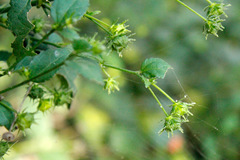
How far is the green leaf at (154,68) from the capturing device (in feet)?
2.12

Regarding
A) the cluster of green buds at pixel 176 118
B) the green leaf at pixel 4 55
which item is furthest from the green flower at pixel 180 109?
the green leaf at pixel 4 55

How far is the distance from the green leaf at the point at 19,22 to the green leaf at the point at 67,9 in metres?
0.11

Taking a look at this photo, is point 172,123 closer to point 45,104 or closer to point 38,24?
point 45,104

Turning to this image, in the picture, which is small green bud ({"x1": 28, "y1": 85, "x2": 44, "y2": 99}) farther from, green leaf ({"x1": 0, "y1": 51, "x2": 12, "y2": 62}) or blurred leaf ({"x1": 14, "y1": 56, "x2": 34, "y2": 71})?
green leaf ({"x1": 0, "y1": 51, "x2": 12, "y2": 62})

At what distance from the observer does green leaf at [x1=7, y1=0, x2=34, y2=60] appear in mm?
635

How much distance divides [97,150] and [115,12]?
3.18 ft

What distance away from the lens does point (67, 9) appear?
543 mm

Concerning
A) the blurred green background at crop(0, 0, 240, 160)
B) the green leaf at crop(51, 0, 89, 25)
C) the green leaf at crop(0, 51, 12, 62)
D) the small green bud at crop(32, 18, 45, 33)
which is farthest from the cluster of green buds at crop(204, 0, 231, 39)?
the blurred green background at crop(0, 0, 240, 160)

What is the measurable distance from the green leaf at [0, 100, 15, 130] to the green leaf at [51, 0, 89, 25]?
0.24 meters

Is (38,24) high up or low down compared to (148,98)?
down

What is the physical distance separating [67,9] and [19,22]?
0.15m

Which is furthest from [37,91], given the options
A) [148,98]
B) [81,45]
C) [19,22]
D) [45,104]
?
[148,98]

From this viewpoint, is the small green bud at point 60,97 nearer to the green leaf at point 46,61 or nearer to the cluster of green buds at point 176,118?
the green leaf at point 46,61

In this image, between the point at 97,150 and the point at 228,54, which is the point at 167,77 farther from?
the point at 97,150
